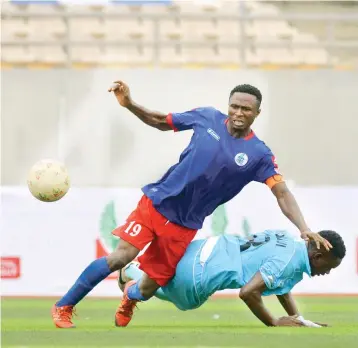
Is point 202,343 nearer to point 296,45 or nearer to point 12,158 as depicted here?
point 12,158

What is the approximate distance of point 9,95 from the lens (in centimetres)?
1580

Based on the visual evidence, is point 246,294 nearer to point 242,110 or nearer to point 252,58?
point 242,110

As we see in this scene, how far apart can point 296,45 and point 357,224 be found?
14.7 feet

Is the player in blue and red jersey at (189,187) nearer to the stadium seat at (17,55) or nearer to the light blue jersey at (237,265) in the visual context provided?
the light blue jersey at (237,265)

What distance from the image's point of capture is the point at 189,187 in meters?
7.88

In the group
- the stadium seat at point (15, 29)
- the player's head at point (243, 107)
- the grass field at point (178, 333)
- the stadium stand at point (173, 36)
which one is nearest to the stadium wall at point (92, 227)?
the grass field at point (178, 333)

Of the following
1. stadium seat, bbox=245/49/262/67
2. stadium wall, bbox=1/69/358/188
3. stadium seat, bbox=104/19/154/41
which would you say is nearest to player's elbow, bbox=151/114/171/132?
stadium wall, bbox=1/69/358/188

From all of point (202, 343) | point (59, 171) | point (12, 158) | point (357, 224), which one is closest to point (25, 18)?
point (12, 158)

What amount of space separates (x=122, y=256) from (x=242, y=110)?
1.42 m

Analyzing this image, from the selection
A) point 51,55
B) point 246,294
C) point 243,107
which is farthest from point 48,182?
point 51,55

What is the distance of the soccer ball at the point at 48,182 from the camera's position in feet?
27.1

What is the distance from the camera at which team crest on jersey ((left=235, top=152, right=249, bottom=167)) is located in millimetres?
7801

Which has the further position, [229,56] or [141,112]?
[229,56]

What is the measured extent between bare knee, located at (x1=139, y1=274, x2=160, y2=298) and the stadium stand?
895 centimetres
